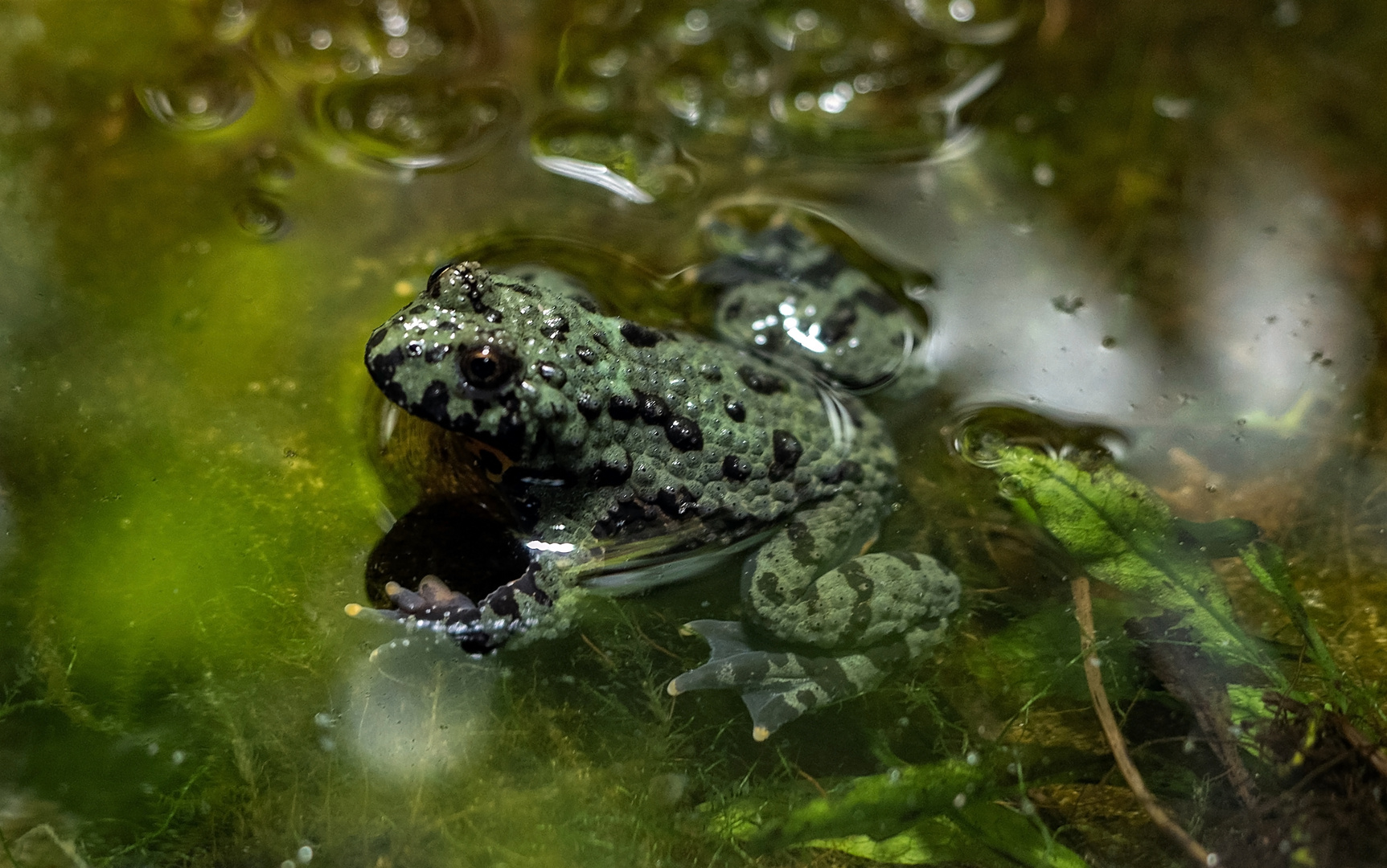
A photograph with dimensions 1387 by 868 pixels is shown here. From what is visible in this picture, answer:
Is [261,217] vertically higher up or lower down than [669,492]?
higher up

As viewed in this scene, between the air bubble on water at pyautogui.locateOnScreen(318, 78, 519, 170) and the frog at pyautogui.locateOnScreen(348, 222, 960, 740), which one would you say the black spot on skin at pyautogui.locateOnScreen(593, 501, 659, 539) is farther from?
the air bubble on water at pyautogui.locateOnScreen(318, 78, 519, 170)

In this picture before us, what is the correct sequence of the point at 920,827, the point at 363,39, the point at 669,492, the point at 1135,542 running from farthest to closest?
the point at 363,39 < the point at 1135,542 < the point at 669,492 < the point at 920,827

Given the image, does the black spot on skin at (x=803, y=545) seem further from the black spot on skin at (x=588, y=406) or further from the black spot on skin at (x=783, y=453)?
the black spot on skin at (x=588, y=406)

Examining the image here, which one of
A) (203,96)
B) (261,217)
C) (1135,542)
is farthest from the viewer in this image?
(203,96)

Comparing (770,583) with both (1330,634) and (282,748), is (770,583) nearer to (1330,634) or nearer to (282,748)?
(282,748)

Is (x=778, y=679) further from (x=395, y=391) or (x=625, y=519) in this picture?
(x=395, y=391)

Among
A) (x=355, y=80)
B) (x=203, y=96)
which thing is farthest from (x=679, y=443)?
(x=203, y=96)

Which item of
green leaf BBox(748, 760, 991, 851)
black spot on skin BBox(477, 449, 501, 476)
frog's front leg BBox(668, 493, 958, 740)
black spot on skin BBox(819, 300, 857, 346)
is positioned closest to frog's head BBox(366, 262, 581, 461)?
black spot on skin BBox(477, 449, 501, 476)

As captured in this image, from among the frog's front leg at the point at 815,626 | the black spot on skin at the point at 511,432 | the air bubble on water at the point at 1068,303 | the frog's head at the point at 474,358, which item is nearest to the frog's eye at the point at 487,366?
the frog's head at the point at 474,358
